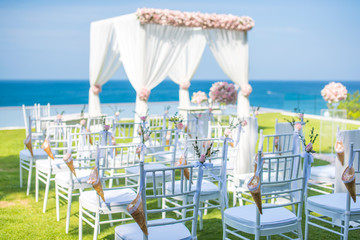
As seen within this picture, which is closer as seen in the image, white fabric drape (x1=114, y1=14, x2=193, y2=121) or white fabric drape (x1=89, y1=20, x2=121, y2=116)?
white fabric drape (x1=114, y1=14, x2=193, y2=121)

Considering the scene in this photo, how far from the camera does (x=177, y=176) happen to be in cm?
550

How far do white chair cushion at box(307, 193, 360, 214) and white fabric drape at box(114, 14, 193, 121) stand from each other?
4678 millimetres

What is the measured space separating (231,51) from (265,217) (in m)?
6.00

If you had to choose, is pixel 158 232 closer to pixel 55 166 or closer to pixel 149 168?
pixel 149 168

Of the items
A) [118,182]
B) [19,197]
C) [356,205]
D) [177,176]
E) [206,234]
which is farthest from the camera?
[177,176]

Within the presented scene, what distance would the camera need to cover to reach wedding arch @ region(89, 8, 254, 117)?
24.3 ft

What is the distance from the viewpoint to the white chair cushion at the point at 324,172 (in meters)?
3.79

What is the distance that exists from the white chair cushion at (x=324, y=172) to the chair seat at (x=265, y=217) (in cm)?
125

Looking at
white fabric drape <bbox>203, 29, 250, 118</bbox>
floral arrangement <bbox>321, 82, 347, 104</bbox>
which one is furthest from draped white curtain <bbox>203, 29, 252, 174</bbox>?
floral arrangement <bbox>321, 82, 347, 104</bbox>

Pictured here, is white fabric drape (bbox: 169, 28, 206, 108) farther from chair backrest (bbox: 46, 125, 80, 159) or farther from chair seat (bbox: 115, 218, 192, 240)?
chair seat (bbox: 115, 218, 192, 240)

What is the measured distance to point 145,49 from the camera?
7.34 metres

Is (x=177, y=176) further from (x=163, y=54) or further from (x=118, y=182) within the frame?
(x=163, y=54)

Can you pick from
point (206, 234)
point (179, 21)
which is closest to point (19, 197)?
point (206, 234)

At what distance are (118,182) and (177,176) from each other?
85cm
